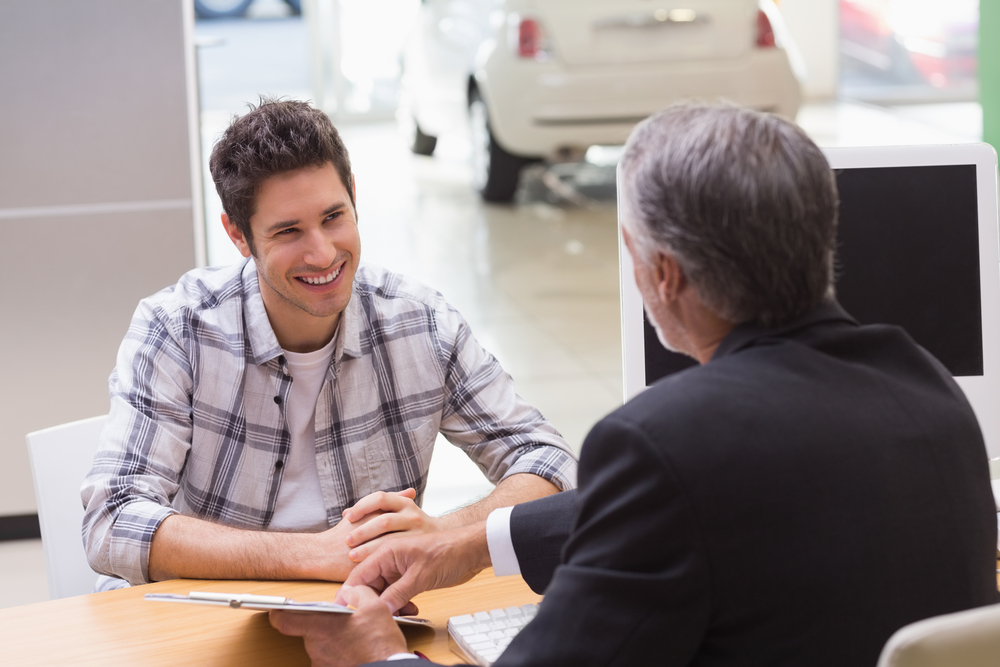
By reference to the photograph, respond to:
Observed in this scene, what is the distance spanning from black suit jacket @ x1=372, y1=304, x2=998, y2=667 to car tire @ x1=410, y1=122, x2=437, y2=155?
7395 millimetres

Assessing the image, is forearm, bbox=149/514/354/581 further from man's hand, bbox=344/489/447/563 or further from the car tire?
the car tire

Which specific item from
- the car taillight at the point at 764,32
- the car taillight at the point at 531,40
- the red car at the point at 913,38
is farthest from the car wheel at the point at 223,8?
the car taillight at the point at 764,32

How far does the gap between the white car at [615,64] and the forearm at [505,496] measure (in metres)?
4.22

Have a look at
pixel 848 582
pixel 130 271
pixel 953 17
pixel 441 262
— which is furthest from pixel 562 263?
pixel 953 17

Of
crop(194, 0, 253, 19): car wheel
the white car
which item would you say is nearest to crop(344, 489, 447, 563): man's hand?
the white car

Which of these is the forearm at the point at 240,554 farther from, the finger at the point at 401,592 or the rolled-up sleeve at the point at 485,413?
the rolled-up sleeve at the point at 485,413

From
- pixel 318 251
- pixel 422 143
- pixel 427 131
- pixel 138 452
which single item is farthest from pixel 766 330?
pixel 422 143

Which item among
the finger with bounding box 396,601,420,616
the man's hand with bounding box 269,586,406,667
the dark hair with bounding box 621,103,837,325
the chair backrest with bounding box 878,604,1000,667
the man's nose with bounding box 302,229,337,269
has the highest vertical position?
the dark hair with bounding box 621,103,837,325

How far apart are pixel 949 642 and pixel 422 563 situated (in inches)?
28.2

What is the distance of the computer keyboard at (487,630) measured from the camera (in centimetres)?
124

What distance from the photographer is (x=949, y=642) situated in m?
0.82

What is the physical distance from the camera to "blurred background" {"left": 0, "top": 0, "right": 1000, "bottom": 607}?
3.17 meters

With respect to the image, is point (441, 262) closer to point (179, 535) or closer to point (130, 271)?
point (130, 271)

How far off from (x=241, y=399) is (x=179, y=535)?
0.31 m
